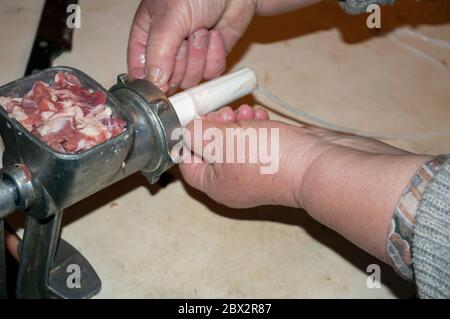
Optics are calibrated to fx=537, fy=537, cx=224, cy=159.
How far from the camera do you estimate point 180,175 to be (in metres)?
0.88

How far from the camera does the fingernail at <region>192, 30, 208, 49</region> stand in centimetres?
83

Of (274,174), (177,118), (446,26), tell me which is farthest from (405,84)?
(177,118)

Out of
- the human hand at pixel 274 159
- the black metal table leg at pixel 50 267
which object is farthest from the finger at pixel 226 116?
the black metal table leg at pixel 50 267

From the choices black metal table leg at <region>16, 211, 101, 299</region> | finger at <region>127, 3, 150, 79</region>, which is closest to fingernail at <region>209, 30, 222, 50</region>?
finger at <region>127, 3, 150, 79</region>

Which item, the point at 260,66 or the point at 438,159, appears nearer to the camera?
the point at 438,159

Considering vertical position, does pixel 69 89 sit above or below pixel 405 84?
above

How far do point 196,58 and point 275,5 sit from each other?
21cm

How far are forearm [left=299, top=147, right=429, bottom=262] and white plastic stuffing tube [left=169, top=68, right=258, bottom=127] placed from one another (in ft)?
0.54

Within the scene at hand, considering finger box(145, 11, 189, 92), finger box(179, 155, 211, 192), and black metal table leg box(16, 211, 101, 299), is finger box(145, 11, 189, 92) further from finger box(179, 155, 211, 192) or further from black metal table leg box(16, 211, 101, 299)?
black metal table leg box(16, 211, 101, 299)

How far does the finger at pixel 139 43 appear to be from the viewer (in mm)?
819

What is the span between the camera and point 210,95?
735mm

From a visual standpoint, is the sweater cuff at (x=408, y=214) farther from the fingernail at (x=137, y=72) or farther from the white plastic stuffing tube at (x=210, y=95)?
the fingernail at (x=137, y=72)

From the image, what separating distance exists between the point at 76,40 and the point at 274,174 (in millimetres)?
527
